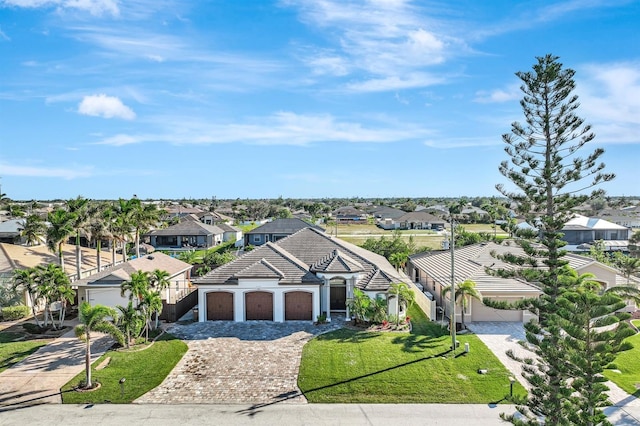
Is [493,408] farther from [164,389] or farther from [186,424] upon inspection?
[164,389]

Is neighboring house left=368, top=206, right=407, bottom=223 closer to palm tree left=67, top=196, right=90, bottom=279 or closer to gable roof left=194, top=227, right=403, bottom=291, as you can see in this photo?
gable roof left=194, top=227, right=403, bottom=291

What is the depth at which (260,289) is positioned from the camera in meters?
28.5

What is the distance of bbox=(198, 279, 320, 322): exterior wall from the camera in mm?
28439

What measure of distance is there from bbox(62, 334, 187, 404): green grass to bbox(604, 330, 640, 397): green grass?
68.6 feet

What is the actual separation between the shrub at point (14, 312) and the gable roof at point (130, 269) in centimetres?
434

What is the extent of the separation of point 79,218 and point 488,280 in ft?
104

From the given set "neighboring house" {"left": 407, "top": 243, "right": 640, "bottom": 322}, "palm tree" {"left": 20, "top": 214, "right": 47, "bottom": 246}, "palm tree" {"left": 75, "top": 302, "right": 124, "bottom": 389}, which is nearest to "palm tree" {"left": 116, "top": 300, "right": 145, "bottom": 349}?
"palm tree" {"left": 75, "top": 302, "right": 124, "bottom": 389}

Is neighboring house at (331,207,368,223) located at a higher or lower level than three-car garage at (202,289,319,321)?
higher

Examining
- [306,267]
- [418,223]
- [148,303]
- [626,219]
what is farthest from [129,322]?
[626,219]

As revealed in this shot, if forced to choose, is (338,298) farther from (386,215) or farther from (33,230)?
(386,215)

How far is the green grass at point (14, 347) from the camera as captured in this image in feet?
72.0

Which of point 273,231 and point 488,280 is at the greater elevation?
point 273,231

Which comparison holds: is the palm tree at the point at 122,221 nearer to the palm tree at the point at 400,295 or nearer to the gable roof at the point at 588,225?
the palm tree at the point at 400,295

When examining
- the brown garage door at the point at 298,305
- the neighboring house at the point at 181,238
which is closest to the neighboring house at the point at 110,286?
the brown garage door at the point at 298,305
